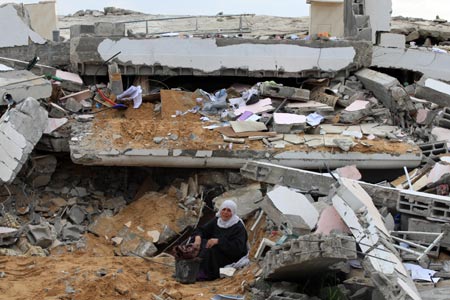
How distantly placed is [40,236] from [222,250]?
10.3 ft

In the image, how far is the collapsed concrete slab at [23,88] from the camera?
12531mm

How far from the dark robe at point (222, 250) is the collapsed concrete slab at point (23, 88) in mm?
A: 4830

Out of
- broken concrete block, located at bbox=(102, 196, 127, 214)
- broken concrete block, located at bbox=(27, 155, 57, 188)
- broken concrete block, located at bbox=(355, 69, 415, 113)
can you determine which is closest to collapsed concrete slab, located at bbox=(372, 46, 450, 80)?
broken concrete block, located at bbox=(355, 69, 415, 113)

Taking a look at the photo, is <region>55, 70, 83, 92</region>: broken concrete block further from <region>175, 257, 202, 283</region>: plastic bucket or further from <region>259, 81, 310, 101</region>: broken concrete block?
<region>175, 257, 202, 283</region>: plastic bucket

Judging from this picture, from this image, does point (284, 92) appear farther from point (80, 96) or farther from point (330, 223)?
point (330, 223)

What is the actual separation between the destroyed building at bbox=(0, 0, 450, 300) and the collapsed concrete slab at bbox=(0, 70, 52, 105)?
0.02 m

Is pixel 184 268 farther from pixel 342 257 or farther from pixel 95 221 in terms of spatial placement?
pixel 95 221

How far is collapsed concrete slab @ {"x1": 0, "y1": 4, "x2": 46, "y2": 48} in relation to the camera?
15.3m

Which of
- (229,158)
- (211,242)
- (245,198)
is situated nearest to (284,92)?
(229,158)

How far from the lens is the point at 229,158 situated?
40.1ft

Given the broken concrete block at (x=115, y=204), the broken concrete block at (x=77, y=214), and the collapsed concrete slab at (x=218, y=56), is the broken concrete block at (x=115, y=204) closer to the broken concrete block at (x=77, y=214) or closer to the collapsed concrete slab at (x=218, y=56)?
the broken concrete block at (x=77, y=214)

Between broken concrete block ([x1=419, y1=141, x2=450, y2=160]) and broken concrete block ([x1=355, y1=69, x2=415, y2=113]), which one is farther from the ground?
broken concrete block ([x1=355, y1=69, x2=415, y2=113])

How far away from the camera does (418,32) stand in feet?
69.2

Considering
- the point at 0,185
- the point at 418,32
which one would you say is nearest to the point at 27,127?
the point at 0,185
